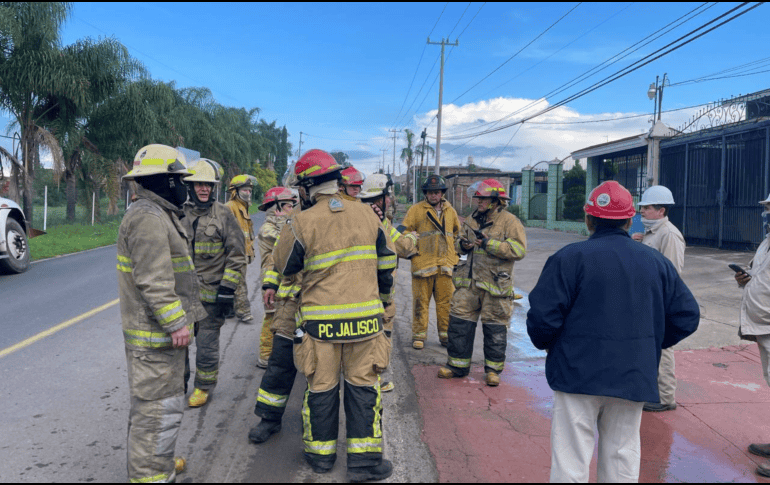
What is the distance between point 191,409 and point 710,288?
30.6 ft

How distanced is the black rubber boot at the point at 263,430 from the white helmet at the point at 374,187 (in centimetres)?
207

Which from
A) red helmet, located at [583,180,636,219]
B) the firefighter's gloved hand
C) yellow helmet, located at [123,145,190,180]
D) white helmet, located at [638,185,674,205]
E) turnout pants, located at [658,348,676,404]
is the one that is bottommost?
turnout pants, located at [658,348,676,404]

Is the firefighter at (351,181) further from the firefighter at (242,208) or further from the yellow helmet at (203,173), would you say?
the firefighter at (242,208)

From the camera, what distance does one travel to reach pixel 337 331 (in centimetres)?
345

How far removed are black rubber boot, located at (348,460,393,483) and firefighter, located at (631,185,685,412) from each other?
8.12 feet

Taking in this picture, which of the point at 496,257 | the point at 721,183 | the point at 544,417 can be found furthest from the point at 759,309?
the point at 721,183

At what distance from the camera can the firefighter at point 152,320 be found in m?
3.08

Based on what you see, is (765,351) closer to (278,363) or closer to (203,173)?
(278,363)

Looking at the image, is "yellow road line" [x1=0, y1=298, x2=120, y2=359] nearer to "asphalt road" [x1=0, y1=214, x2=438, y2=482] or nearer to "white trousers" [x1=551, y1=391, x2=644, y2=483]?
"asphalt road" [x1=0, y1=214, x2=438, y2=482]

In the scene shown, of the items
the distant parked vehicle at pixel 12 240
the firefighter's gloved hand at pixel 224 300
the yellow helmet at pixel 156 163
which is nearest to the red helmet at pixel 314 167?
the yellow helmet at pixel 156 163

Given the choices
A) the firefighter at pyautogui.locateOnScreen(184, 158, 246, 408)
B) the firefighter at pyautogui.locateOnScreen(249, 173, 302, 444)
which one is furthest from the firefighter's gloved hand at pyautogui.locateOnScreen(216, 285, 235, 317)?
the firefighter at pyautogui.locateOnScreen(249, 173, 302, 444)

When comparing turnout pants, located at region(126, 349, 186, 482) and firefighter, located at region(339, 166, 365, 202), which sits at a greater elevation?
firefighter, located at region(339, 166, 365, 202)

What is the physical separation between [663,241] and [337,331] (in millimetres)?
3050

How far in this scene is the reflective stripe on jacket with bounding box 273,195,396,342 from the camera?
11.4ft
